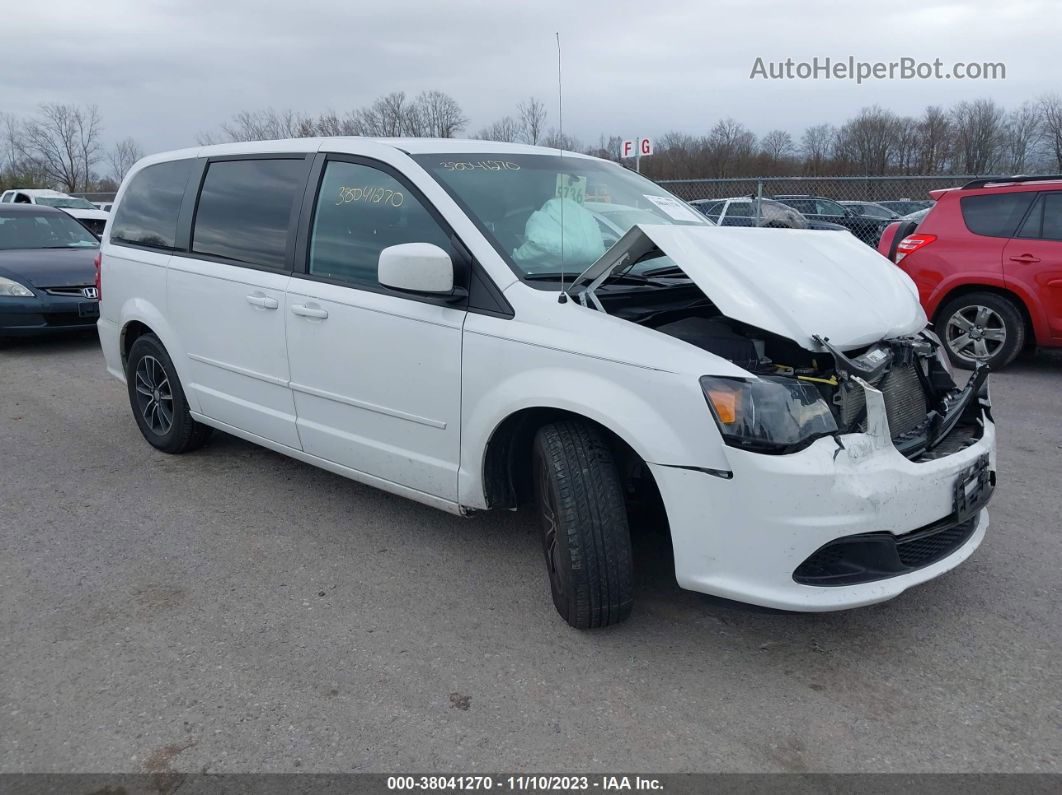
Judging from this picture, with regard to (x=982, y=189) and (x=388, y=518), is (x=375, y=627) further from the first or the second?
(x=982, y=189)

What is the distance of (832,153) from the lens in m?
36.2

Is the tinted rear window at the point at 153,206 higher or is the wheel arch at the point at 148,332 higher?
the tinted rear window at the point at 153,206

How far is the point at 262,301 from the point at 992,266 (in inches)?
244

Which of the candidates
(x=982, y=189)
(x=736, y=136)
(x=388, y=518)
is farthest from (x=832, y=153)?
(x=388, y=518)

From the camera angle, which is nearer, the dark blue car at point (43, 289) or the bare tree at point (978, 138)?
the dark blue car at point (43, 289)

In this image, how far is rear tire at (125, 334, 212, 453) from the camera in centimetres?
495

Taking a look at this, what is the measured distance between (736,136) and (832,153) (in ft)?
32.3

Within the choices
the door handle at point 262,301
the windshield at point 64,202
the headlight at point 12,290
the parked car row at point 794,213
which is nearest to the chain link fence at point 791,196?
the parked car row at point 794,213

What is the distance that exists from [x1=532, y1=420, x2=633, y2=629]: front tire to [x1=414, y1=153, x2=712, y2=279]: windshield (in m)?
0.72

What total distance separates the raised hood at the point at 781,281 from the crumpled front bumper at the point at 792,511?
33 centimetres

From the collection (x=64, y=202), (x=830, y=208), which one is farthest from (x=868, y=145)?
(x=64, y=202)

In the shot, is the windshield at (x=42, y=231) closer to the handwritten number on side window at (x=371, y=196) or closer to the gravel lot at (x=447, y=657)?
the gravel lot at (x=447, y=657)

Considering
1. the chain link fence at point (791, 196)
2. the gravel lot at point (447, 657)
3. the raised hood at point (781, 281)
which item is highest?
the chain link fence at point (791, 196)

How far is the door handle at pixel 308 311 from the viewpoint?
379 centimetres
